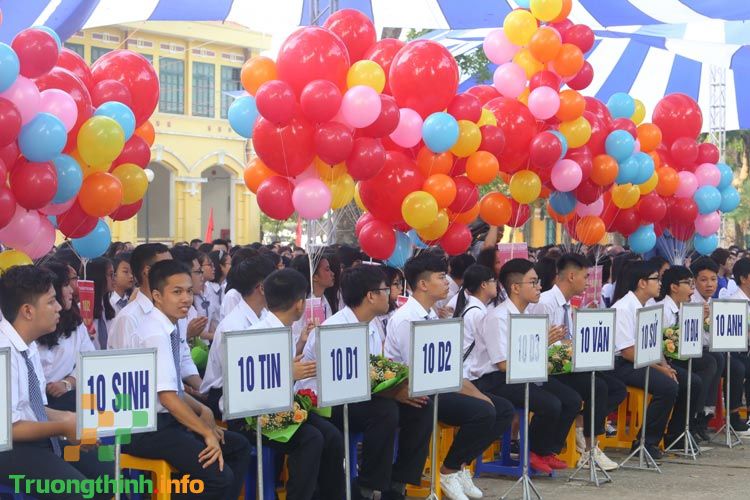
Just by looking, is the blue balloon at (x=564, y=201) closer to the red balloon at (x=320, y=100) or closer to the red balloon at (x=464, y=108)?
the red balloon at (x=464, y=108)

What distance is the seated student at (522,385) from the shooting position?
260 inches

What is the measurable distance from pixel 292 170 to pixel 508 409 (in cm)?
221

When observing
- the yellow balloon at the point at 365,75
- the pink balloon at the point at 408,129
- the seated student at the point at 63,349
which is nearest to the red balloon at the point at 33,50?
the seated student at the point at 63,349

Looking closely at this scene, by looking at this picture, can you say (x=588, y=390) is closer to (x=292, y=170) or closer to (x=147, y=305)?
(x=292, y=170)

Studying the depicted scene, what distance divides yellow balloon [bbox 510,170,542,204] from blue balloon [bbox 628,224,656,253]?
1955 millimetres

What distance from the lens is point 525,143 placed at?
880 centimetres

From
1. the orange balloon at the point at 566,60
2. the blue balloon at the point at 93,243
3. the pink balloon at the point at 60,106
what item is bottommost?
the blue balloon at the point at 93,243

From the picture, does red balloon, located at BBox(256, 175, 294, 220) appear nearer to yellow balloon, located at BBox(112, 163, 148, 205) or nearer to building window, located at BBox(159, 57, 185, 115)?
yellow balloon, located at BBox(112, 163, 148, 205)

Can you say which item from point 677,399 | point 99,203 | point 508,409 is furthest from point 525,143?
point 99,203

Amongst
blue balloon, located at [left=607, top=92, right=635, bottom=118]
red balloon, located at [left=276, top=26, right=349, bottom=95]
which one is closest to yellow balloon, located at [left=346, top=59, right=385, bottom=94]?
red balloon, located at [left=276, top=26, right=349, bottom=95]

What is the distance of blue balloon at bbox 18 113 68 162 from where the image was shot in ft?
19.0

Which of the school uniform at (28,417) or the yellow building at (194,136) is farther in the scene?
the yellow building at (194,136)

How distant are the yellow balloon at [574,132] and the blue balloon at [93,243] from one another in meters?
4.18

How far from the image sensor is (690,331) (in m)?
7.62
